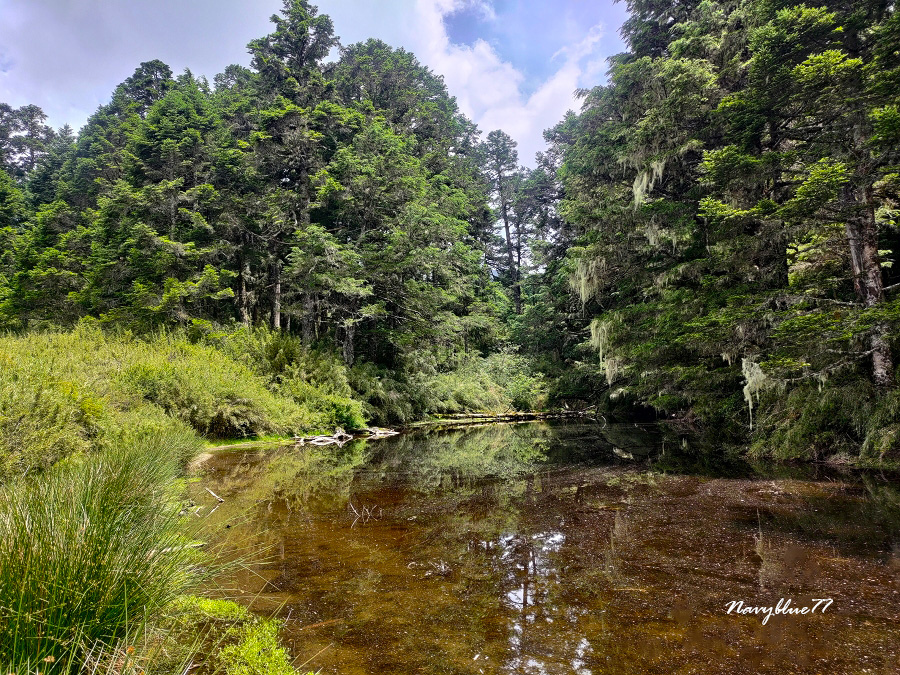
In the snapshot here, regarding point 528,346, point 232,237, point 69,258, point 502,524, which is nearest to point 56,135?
point 69,258

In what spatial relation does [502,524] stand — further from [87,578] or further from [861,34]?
[861,34]

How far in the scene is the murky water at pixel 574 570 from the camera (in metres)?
2.60

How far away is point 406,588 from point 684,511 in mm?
3896

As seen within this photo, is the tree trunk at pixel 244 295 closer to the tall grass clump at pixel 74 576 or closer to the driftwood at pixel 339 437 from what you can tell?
the driftwood at pixel 339 437

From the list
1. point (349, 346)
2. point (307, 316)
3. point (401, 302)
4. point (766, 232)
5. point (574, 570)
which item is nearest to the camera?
point (574, 570)

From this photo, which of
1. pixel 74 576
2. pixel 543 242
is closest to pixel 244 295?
pixel 543 242

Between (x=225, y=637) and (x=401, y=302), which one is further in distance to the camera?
(x=401, y=302)

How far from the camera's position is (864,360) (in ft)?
25.2

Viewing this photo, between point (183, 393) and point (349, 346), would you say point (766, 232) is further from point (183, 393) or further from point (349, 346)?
point (349, 346)

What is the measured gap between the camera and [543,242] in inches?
910

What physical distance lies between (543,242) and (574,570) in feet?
69.1

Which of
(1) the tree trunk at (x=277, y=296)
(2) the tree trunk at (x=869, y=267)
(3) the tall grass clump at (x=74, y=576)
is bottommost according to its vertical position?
(3) the tall grass clump at (x=74, y=576)

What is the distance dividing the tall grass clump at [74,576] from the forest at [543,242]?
13.7ft

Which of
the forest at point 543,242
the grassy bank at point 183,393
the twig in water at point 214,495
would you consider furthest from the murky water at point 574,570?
the forest at point 543,242
